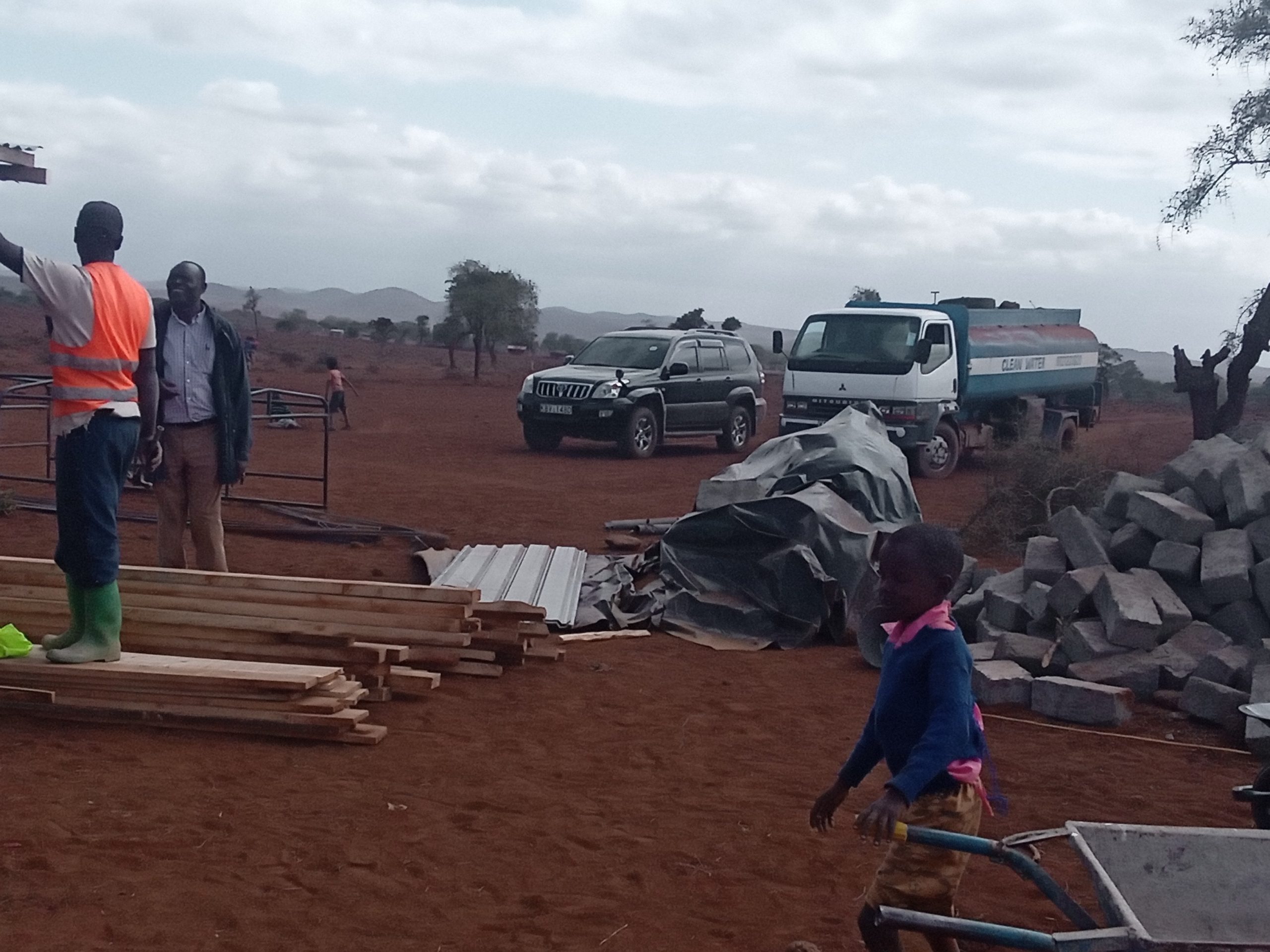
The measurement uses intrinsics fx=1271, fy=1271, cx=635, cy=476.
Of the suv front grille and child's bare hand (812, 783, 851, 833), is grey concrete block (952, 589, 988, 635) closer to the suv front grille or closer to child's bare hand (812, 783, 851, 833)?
child's bare hand (812, 783, 851, 833)

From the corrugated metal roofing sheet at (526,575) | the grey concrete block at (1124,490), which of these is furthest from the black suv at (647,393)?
the grey concrete block at (1124,490)

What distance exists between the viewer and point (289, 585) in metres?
6.89

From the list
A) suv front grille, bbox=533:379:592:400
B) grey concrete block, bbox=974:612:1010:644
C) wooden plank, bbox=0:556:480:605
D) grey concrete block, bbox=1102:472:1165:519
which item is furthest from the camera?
suv front grille, bbox=533:379:592:400

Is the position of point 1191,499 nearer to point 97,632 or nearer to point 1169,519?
point 1169,519

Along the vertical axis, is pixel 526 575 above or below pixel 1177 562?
below

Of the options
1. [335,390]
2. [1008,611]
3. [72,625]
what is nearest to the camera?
[72,625]

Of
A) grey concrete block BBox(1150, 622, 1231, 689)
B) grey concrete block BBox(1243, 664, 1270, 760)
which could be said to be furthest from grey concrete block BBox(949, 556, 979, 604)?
grey concrete block BBox(1243, 664, 1270, 760)

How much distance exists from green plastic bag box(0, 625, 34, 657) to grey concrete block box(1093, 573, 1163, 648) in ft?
20.1

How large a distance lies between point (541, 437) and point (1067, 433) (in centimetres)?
933

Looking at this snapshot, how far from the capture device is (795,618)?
29.7 feet

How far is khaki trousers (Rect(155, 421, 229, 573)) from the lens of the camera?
7.11 m

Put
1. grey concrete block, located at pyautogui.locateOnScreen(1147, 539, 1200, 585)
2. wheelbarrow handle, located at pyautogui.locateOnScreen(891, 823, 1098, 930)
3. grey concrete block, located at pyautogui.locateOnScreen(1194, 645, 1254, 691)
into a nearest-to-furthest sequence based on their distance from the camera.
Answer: wheelbarrow handle, located at pyautogui.locateOnScreen(891, 823, 1098, 930)
grey concrete block, located at pyautogui.locateOnScreen(1194, 645, 1254, 691)
grey concrete block, located at pyautogui.locateOnScreen(1147, 539, 1200, 585)

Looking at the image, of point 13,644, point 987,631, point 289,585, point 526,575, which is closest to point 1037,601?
point 987,631


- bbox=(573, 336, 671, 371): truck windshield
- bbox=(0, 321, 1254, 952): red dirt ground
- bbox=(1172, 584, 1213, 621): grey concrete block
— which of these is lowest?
bbox=(0, 321, 1254, 952): red dirt ground
